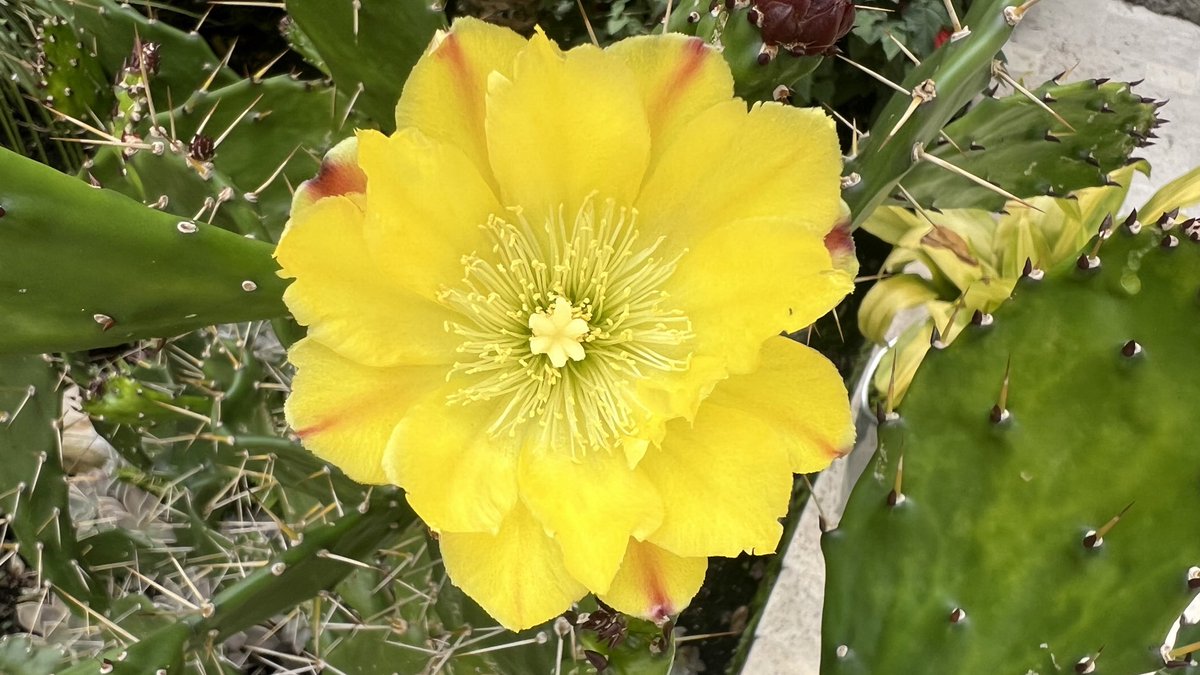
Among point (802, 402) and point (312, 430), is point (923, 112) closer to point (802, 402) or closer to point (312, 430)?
point (802, 402)

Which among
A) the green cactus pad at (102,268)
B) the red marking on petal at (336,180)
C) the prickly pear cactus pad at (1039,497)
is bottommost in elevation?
the prickly pear cactus pad at (1039,497)

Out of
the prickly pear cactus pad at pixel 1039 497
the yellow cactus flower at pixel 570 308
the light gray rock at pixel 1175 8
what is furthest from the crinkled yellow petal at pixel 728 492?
the light gray rock at pixel 1175 8

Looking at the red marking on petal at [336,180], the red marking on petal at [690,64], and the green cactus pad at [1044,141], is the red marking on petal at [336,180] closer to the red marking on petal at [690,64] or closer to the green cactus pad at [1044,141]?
the red marking on petal at [690,64]

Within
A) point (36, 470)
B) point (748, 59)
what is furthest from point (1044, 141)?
point (36, 470)

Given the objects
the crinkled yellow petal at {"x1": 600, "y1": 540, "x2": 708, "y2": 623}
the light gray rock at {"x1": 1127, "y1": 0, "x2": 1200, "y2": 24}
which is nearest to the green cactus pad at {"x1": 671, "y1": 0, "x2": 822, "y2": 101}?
the crinkled yellow petal at {"x1": 600, "y1": 540, "x2": 708, "y2": 623}

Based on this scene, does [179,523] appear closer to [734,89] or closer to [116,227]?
[116,227]
